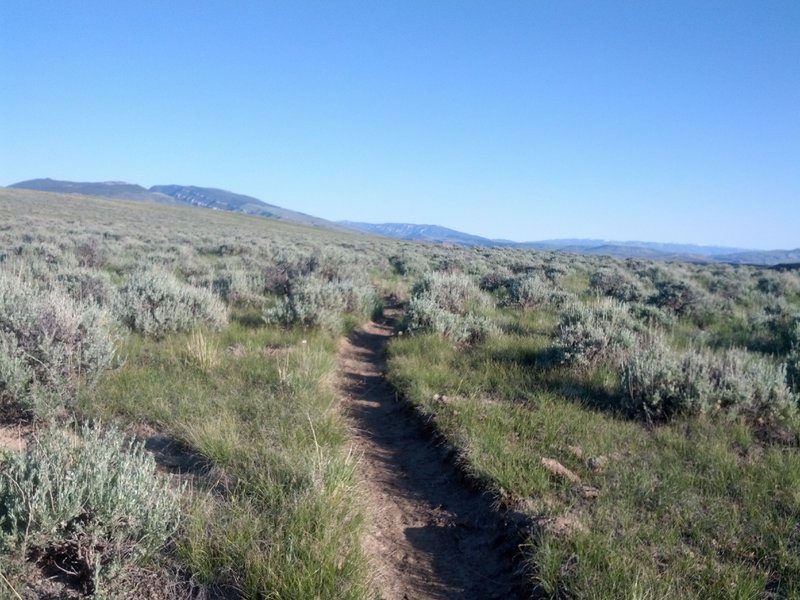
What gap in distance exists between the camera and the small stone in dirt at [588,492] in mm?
3523

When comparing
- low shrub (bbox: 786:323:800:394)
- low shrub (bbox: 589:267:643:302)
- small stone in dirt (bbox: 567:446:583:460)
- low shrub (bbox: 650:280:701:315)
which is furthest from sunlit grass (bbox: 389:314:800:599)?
low shrub (bbox: 589:267:643:302)

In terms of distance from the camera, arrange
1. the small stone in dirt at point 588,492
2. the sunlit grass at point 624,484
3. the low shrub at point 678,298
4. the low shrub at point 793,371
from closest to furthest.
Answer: the sunlit grass at point 624,484, the small stone in dirt at point 588,492, the low shrub at point 793,371, the low shrub at point 678,298

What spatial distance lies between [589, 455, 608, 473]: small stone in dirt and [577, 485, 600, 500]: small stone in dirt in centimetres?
32

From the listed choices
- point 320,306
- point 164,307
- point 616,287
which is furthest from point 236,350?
point 616,287

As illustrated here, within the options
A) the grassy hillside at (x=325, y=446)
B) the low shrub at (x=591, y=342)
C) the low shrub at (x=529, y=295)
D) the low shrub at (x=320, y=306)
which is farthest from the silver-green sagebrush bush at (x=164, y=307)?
the low shrub at (x=529, y=295)

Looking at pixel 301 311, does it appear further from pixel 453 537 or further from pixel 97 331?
pixel 453 537

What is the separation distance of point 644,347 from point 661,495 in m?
3.50

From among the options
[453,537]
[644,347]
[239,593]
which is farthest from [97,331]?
[644,347]

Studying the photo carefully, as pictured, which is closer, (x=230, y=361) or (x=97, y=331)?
(x=97, y=331)

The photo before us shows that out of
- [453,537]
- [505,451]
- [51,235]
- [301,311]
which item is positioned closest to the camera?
[453,537]

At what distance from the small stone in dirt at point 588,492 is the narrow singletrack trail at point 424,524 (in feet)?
1.93

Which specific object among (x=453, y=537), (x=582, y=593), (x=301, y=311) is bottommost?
(x=453, y=537)

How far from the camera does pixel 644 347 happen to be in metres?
6.64

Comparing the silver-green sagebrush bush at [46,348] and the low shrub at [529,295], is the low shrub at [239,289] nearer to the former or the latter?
the silver-green sagebrush bush at [46,348]
